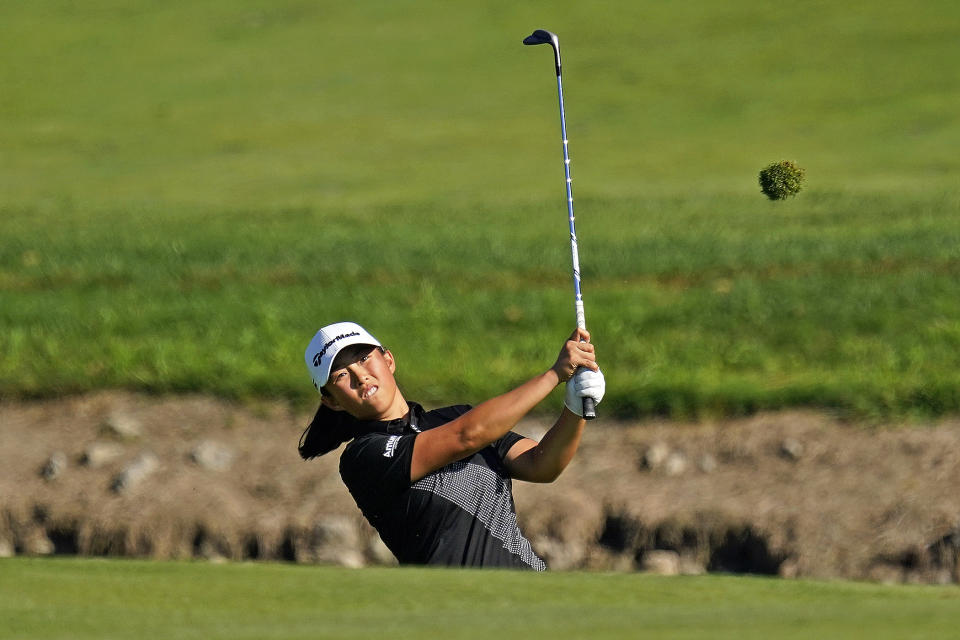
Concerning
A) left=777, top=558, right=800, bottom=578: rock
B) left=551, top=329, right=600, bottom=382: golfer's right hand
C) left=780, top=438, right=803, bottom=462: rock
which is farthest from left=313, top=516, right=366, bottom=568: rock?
left=551, top=329, right=600, bottom=382: golfer's right hand

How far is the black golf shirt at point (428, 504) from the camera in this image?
216 inches

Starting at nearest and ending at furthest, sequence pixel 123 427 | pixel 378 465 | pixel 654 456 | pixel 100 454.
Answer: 1. pixel 378 465
2. pixel 654 456
3. pixel 100 454
4. pixel 123 427

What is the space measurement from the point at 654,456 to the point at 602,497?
1.91 feet

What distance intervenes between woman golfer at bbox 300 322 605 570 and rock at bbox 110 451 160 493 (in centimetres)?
478

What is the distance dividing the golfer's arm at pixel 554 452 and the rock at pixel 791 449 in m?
→ 4.41

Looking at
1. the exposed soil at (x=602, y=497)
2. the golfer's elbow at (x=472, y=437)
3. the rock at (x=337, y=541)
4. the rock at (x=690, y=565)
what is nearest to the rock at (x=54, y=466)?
the exposed soil at (x=602, y=497)

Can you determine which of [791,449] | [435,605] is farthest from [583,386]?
[791,449]

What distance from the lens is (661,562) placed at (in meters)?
9.34

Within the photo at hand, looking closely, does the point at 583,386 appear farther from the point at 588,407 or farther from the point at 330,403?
the point at 330,403

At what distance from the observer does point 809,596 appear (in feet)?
15.0

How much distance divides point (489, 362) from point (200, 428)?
7.14 ft

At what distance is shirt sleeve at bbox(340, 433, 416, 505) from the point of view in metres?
5.44

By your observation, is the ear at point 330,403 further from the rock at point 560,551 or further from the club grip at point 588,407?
the rock at point 560,551

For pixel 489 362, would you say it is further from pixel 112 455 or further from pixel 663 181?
pixel 663 181
